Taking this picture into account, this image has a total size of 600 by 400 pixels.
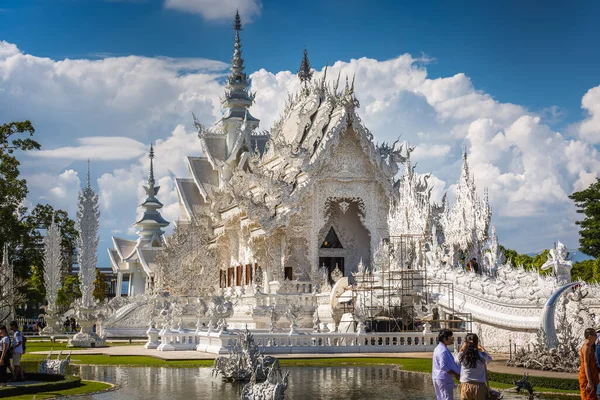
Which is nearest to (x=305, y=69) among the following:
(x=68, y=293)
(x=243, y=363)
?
(x=68, y=293)

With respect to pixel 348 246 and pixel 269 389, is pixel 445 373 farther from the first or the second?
pixel 348 246

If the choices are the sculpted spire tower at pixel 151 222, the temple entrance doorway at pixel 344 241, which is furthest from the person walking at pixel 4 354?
the sculpted spire tower at pixel 151 222

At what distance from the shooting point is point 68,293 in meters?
61.1

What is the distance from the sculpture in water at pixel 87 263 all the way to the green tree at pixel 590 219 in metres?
27.0

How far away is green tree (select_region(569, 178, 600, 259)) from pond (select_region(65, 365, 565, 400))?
30908 millimetres

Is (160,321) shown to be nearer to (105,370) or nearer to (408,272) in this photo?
(408,272)

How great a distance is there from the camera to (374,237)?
109 feet

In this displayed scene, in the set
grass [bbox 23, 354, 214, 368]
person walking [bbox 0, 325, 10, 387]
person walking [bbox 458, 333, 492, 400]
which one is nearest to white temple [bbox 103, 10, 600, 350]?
grass [bbox 23, 354, 214, 368]

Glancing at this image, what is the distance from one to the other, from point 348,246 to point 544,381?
21396 millimetres

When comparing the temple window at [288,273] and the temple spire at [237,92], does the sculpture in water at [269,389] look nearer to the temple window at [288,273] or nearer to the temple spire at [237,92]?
the temple window at [288,273]

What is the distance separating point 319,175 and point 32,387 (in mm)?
20332

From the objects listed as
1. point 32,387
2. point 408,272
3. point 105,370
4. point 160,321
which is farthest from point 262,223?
point 32,387

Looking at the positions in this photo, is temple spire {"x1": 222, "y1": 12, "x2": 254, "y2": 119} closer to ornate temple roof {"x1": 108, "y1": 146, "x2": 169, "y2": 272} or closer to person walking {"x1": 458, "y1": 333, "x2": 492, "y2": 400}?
ornate temple roof {"x1": 108, "y1": 146, "x2": 169, "y2": 272}

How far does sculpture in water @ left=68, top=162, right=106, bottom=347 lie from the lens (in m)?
28.0
